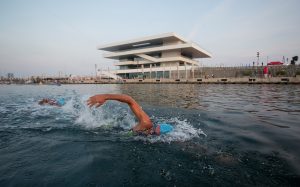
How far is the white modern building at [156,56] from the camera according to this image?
64.1 metres

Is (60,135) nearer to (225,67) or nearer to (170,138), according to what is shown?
(170,138)

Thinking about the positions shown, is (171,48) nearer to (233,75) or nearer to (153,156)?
(233,75)

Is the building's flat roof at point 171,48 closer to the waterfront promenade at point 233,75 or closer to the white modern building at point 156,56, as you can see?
the white modern building at point 156,56

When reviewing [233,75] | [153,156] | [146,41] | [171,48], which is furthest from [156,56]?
[153,156]

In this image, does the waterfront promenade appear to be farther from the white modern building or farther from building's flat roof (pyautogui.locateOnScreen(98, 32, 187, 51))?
building's flat roof (pyautogui.locateOnScreen(98, 32, 187, 51))

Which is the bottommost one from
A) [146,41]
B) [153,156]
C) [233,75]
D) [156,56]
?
[153,156]

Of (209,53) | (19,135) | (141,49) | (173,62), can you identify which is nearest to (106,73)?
(141,49)

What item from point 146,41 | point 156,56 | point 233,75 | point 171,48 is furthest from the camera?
point 156,56

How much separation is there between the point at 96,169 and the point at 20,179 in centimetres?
128

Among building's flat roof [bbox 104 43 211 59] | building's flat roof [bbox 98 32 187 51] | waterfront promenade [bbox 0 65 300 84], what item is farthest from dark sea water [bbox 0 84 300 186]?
building's flat roof [bbox 98 32 187 51]

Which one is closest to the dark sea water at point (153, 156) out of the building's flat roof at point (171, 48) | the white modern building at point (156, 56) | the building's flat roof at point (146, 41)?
the white modern building at point (156, 56)

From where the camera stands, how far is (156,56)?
243 ft

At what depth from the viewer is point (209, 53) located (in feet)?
263

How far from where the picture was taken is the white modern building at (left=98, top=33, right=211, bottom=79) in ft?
210
